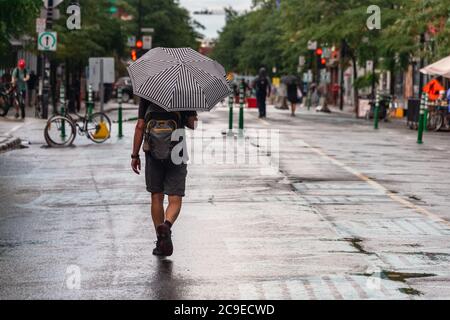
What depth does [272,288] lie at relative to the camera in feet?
29.7

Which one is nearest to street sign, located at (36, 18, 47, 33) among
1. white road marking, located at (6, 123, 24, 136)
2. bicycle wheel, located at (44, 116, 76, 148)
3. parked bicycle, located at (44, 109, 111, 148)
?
white road marking, located at (6, 123, 24, 136)

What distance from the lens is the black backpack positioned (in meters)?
10.9

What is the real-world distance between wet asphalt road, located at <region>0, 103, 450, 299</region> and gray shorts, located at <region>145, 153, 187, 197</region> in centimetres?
55

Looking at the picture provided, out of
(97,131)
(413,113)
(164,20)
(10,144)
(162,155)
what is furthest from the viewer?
(164,20)

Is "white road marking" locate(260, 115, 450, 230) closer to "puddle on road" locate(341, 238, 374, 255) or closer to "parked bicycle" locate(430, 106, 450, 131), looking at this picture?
"puddle on road" locate(341, 238, 374, 255)

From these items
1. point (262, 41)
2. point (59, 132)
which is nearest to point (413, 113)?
point (59, 132)

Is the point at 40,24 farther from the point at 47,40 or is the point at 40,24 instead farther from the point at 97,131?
the point at 97,131

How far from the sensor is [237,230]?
41.0 feet

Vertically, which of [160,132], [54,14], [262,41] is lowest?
[160,132]

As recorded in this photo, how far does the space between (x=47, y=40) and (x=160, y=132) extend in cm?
2492

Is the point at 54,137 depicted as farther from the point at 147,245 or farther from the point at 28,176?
the point at 147,245

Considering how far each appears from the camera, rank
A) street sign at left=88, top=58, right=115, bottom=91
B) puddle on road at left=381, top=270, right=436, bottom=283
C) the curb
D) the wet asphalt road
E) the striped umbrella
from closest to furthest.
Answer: the wet asphalt road → puddle on road at left=381, top=270, right=436, bottom=283 → the striped umbrella → the curb → street sign at left=88, top=58, right=115, bottom=91

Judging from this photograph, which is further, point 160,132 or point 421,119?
point 421,119
